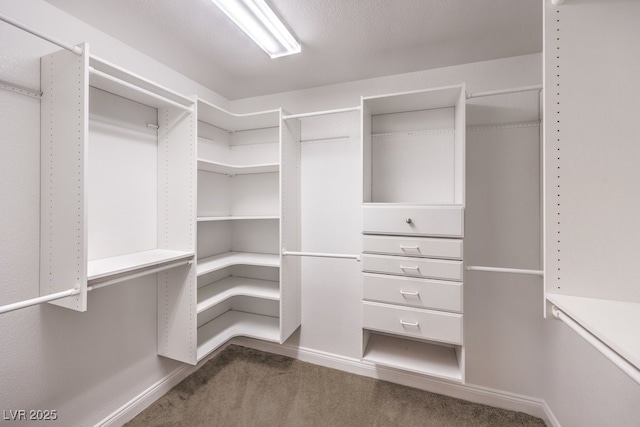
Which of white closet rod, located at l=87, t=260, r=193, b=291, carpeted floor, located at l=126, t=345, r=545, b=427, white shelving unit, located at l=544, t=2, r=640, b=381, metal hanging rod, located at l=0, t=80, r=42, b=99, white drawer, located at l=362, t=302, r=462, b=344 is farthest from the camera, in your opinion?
carpeted floor, located at l=126, t=345, r=545, b=427

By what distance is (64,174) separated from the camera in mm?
1302

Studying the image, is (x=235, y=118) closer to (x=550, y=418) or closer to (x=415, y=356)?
(x=415, y=356)

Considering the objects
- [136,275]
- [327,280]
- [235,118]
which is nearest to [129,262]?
[136,275]

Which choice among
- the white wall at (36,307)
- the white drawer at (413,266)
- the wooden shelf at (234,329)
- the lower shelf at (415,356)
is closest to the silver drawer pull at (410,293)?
the white drawer at (413,266)

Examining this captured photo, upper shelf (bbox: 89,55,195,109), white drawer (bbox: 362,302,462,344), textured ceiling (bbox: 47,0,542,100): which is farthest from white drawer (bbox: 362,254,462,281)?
upper shelf (bbox: 89,55,195,109)

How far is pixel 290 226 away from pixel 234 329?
1023 mm

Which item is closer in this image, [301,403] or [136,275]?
[136,275]

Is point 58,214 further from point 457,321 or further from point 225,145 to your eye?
point 457,321

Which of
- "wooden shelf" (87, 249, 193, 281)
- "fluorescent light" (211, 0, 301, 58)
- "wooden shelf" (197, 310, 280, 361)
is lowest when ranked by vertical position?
"wooden shelf" (197, 310, 280, 361)

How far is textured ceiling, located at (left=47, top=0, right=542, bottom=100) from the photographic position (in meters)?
1.40

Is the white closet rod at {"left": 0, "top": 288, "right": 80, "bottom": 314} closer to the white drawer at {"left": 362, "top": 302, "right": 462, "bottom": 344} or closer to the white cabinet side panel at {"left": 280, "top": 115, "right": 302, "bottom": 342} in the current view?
the white cabinet side panel at {"left": 280, "top": 115, "right": 302, "bottom": 342}

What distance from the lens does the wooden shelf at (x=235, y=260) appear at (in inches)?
81.0

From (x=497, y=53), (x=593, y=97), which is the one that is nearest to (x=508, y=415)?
(x=593, y=97)

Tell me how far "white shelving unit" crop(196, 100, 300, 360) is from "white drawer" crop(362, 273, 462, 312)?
73 cm
